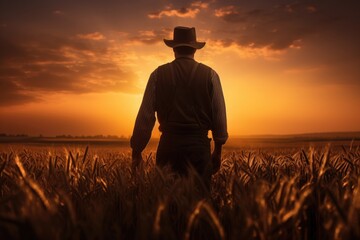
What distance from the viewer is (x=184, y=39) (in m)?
4.76

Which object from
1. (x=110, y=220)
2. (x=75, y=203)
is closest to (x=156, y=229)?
(x=110, y=220)

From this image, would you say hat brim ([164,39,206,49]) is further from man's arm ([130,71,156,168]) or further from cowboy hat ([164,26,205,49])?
man's arm ([130,71,156,168])

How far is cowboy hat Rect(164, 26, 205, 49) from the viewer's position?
4738mm

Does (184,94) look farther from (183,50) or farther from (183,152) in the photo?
(183,152)

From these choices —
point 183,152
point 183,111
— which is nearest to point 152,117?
point 183,111

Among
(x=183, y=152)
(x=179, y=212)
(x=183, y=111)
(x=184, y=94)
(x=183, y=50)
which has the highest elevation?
(x=183, y=50)

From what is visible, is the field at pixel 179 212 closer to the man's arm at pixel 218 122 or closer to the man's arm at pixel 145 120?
the man's arm at pixel 145 120

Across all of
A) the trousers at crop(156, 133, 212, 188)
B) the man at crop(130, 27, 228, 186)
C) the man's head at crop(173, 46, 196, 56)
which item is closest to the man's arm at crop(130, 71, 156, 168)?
the man at crop(130, 27, 228, 186)

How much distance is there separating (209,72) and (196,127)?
0.65 m

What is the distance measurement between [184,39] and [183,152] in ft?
4.33

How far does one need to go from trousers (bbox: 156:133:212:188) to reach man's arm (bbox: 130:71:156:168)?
8.2 inches

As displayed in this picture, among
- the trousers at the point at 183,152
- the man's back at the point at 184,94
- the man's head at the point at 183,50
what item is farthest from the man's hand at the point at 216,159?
the man's head at the point at 183,50

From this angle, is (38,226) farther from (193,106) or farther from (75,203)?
(193,106)

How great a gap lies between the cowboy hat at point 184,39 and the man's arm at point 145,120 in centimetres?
47
